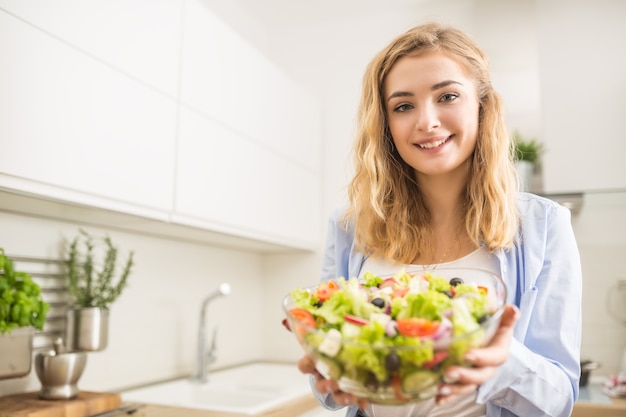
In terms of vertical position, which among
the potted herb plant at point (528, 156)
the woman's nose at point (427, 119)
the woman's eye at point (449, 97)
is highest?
the potted herb plant at point (528, 156)

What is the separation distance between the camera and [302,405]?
6.86ft

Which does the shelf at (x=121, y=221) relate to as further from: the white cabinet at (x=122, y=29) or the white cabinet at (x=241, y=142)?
the white cabinet at (x=122, y=29)

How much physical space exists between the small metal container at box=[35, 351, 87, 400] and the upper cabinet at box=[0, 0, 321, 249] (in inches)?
17.7

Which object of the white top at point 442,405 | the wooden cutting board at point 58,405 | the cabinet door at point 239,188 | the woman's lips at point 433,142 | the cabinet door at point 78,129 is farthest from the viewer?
the cabinet door at point 239,188

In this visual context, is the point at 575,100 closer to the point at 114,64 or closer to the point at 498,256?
the point at 498,256

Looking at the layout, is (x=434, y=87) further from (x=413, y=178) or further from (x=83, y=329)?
(x=83, y=329)

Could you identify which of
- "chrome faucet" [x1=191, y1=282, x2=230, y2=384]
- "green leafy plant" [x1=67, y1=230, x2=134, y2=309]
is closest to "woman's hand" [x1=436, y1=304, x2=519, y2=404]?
"green leafy plant" [x1=67, y1=230, x2=134, y2=309]

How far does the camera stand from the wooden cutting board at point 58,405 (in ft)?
4.91

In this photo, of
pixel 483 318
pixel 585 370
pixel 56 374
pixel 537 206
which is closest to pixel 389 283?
pixel 483 318

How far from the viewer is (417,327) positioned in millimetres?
711

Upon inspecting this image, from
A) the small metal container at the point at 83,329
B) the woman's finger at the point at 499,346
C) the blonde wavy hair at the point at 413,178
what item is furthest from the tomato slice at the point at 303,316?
the small metal container at the point at 83,329

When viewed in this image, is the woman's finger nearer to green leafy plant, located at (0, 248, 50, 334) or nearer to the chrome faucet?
green leafy plant, located at (0, 248, 50, 334)

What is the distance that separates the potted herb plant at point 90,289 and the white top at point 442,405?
1004 millimetres

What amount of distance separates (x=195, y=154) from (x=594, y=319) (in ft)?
6.25
